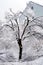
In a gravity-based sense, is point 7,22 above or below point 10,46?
above

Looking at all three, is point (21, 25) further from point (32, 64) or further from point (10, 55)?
point (32, 64)

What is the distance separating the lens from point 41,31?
10516 mm

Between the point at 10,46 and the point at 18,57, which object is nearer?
the point at 18,57

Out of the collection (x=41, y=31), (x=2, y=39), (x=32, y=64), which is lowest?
(x=2, y=39)

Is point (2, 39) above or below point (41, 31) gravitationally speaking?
below

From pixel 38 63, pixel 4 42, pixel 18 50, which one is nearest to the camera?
pixel 38 63

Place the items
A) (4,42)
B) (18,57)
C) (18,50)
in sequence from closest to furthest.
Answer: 1. (18,57)
2. (18,50)
3. (4,42)

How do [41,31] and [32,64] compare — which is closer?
[32,64]

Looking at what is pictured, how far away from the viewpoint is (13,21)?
10570mm

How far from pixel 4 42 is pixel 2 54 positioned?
1.51m

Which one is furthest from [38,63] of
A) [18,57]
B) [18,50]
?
[18,50]

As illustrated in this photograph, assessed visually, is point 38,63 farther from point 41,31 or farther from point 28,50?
point 41,31

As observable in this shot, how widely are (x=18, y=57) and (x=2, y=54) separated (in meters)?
0.91

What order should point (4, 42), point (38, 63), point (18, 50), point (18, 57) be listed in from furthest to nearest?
point (4, 42) → point (18, 50) → point (18, 57) → point (38, 63)
